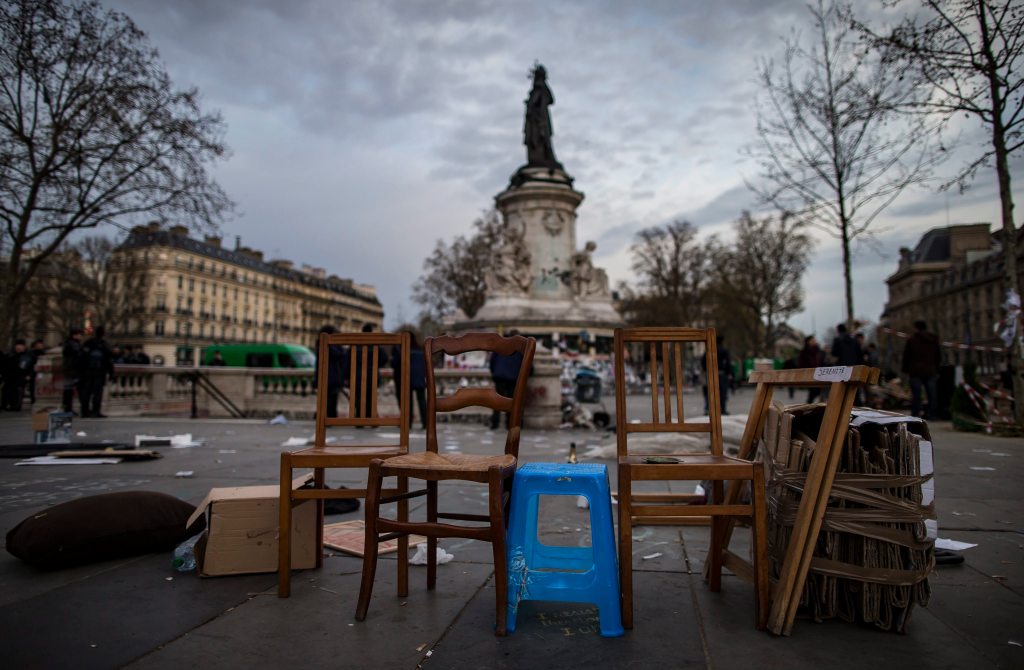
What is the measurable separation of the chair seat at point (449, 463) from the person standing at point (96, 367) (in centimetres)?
1207

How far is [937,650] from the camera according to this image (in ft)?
7.95

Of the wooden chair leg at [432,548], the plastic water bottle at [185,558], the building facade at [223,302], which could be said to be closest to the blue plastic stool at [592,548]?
the wooden chair leg at [432,548]

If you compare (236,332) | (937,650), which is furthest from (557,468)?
(236,332)

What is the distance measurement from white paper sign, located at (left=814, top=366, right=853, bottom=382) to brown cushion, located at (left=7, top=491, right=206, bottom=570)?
3349mm

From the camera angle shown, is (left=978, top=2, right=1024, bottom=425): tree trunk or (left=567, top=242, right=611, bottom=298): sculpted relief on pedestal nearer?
(left=978, top=2, right=1024, bottom=425): tree trunk

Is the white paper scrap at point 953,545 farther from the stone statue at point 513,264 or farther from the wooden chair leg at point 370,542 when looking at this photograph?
the stone statue at point 513,264

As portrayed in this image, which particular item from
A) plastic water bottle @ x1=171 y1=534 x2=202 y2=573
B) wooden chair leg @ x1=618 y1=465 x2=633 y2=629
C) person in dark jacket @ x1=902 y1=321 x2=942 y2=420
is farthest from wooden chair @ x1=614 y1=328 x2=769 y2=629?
person in dark jacket @ x1=902 y1=321 x2=942 y2=420

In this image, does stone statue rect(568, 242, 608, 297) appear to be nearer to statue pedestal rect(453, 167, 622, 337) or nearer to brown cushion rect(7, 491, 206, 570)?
statue pedestal rect(453, 167, 622, 337)

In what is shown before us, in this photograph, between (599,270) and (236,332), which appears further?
(236,332)

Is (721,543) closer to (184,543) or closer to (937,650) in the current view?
(937,650)

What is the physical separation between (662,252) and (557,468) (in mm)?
48889

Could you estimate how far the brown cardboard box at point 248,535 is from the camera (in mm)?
3369

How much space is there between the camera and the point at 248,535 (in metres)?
3.41

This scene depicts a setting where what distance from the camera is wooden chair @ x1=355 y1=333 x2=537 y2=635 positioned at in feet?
8.73
